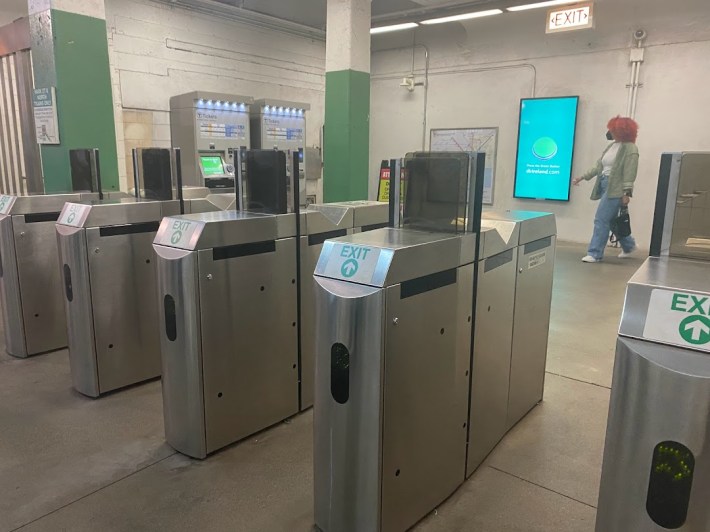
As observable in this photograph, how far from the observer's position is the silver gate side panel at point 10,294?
3383 mm

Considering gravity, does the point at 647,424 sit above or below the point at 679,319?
below

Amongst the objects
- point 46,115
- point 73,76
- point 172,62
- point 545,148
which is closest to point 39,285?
point 46,115

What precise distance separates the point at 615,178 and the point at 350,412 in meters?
5.57

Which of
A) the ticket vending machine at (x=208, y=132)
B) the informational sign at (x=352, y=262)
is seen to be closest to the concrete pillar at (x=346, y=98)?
the ticket vending machine at (x=208, y=132)

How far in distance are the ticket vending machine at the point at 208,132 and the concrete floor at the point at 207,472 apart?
332 centimetres

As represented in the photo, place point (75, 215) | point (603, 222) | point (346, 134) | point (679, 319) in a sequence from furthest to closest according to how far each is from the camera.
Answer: point (603, 222) < point (346, 134) < point (75, 215) < point (679, 319)

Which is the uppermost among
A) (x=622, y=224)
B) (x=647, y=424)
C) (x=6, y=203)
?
(x=6, y=203)

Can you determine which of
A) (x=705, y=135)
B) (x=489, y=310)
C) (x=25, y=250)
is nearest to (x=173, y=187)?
(x=25, y=250)

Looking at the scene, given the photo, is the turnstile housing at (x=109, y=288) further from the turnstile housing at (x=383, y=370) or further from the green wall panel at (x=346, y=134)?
the green wall panel at (x=346, y=134)

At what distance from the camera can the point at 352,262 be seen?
1.66 meters

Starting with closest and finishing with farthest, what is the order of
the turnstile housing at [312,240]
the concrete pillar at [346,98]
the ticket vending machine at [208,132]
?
the turnstile housing at [312,240]
the concrete pillar at [346,98]
the ticket vending machine at [208,132]

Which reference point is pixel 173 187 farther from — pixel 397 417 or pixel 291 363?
pixel 397 417

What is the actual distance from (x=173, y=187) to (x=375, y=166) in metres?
6.55

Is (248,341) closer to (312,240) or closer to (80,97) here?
(312,240)
